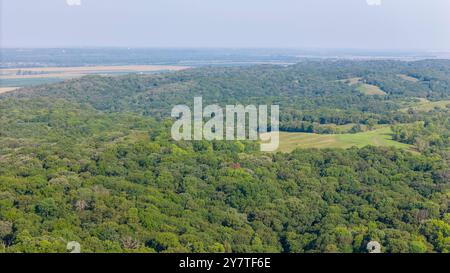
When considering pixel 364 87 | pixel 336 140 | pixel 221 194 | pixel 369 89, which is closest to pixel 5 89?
pixel 364 87

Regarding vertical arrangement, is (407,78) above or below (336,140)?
above

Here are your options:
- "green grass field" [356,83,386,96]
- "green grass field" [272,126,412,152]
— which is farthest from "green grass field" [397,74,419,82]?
"green grass field" [272,126,412,152]

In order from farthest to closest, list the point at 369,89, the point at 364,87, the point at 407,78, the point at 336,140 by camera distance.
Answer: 1. the point at 407,78
2. the point at 364,87
3. the point at 369,89
4. the point at 336,140

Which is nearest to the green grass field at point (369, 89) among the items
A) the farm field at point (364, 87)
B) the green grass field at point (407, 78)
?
the farm field at point (364, 87)

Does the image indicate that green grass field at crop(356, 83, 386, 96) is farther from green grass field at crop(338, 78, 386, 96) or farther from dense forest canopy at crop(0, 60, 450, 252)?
dense forest canopy at crop(0, 60, 450, 252)

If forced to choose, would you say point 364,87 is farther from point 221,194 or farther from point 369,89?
point 221,194

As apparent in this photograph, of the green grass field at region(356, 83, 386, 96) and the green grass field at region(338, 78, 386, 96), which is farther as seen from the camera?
the green grass field at region(338, 78, 386, 96)

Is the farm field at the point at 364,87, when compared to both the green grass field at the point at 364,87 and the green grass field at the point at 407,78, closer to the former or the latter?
the green grass field at the point at 364,87
